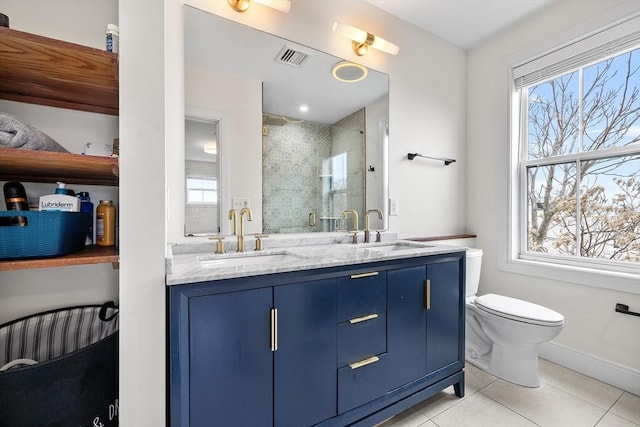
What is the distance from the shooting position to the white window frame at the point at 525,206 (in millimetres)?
1792

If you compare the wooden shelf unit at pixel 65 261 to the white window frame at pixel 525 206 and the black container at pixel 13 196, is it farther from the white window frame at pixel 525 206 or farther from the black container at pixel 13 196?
the white window frame at pixel 525 206

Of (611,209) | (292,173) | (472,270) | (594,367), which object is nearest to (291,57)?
(292,173)

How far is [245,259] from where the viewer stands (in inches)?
58.6

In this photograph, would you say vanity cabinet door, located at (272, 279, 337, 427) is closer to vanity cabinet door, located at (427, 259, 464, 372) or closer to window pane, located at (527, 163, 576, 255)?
vanity cabinet door, located at (427, 259, 464, 372)

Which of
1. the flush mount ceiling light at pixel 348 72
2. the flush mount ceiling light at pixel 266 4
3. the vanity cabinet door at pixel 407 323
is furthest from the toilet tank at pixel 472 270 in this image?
the flush mount ceiling light at pixel 266 4

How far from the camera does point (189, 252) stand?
1.47m

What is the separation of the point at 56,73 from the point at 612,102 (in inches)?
119

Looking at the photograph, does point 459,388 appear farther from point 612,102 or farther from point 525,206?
point 612,102

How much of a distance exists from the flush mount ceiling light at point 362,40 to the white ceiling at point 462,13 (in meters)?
0.32

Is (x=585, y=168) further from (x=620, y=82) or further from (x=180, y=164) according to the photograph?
(x=180, y=164)

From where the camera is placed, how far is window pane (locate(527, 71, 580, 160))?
2098 millimetres

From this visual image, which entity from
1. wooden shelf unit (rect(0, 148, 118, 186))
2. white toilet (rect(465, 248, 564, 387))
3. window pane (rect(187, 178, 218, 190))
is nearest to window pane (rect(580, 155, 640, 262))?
white toilet (rect(465, 248, 564, 387))

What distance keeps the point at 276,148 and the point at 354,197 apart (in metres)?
0.66

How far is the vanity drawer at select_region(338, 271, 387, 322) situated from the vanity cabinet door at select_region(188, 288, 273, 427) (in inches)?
13.4
